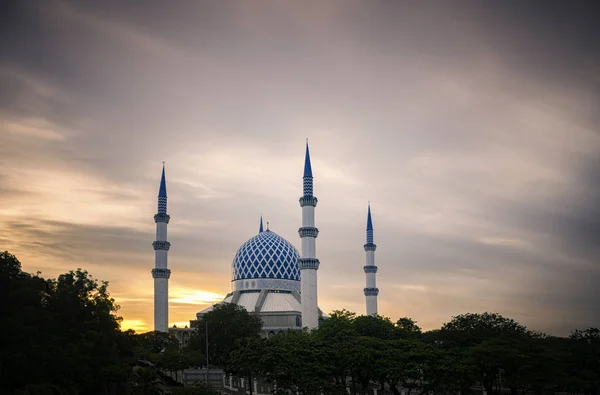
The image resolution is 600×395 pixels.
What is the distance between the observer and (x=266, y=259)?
286ft

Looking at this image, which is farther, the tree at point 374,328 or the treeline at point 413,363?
the tree at point 374,328

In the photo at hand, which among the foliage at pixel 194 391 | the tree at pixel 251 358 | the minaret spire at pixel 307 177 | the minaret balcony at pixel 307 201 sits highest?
the minaret spire at pixel 307 177

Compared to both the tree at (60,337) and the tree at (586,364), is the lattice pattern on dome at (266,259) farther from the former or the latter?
the tree at (60,337)

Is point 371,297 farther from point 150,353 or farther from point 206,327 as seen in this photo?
point 150,353

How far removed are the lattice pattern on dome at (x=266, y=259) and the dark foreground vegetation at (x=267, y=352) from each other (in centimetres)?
1717

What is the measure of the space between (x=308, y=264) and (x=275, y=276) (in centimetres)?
2013

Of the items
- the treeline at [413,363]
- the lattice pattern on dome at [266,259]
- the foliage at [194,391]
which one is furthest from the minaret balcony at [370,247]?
the foliage at [194,391]

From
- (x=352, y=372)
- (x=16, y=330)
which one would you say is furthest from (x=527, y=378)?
(x=16, y=330)

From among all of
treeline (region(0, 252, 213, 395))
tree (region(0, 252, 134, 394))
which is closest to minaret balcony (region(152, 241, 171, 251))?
treeline (region(0, 252, 213, 395))

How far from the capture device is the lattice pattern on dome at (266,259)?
8725 centimetres

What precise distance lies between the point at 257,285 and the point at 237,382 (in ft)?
76.5

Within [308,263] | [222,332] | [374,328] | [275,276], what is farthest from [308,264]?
[275,276]

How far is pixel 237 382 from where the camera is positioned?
64.3 meters

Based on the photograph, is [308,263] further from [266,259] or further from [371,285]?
[266,259]
